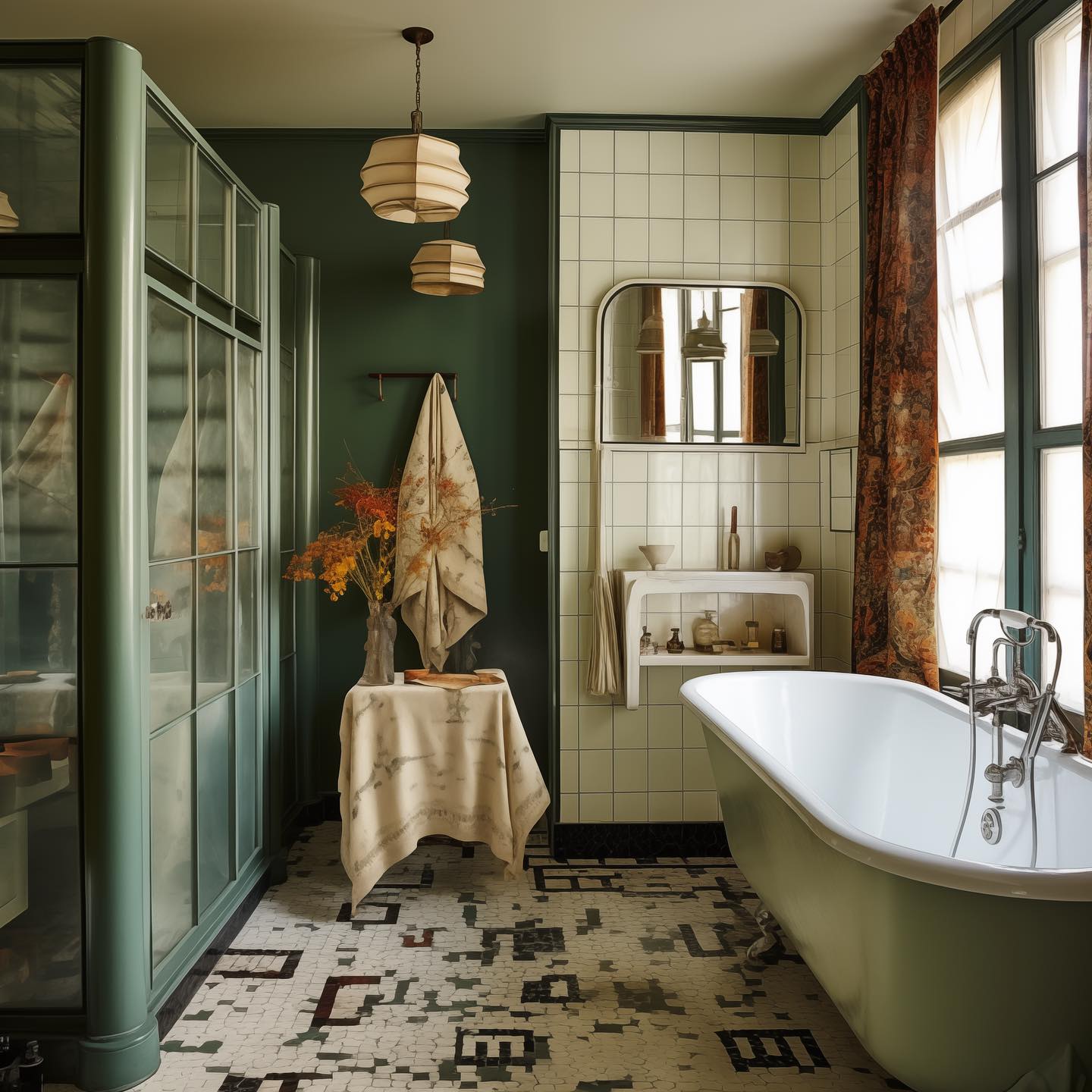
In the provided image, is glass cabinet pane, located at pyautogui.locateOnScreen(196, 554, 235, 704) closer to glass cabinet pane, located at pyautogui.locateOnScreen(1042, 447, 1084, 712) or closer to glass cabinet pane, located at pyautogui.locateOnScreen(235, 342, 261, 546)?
glass cabinet pane, located at pyautogui.locateOnScreen(235, 342, 261, 546)

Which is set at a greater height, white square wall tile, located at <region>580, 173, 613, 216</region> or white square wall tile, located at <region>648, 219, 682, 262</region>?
white square wall tile, located at <region>580, 173, 613, 216</region>

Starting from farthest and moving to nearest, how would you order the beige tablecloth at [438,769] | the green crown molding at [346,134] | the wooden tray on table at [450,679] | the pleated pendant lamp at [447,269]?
1. the green crown molding at [346,134]
2. the pleated pendant lamp at [447,269]
3. the wooden tray on table at [450,679]
4. the beige tablecloth at [438,769]

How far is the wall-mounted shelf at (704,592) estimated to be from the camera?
344 centimetres

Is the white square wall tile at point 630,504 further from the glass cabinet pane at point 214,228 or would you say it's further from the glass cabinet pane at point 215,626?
the glass cabinet pane at point 214,228

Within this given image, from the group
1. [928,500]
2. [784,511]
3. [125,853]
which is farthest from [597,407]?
[125,853]

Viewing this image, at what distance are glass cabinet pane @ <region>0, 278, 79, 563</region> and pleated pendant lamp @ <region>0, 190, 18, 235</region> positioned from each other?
0.36ft

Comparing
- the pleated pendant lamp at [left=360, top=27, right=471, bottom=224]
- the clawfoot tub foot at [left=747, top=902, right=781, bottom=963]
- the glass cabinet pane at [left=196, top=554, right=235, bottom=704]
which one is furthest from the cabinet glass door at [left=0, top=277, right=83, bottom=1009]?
the clawfoot tub foot at [left=747, top=902, right=781, bottom=963]

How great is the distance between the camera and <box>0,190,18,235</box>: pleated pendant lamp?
2009 millimetres

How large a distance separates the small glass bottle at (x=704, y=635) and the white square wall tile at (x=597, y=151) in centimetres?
178

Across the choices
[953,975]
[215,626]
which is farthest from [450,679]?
[953,975]

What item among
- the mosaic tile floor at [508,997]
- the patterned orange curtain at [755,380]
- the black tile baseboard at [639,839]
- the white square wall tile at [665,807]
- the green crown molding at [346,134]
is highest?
the green crown molding at [346,134]

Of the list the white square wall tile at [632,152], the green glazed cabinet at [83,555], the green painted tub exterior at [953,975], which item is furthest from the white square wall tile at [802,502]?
the green glazed cabinet at [83,555]

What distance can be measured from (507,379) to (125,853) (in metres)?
2.41

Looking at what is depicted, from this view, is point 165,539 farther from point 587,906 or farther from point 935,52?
point 935,52
